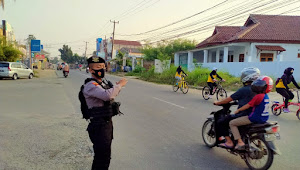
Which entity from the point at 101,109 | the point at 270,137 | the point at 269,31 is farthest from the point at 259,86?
the point at 269,31

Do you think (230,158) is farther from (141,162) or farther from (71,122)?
(71,122)

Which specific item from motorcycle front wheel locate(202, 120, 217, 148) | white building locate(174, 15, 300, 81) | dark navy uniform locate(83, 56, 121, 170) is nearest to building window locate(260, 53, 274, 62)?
white building locate(174, 15, 300, 81)

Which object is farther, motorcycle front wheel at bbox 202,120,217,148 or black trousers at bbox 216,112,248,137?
motorcycle front wheel at bbox 202,120,217,148

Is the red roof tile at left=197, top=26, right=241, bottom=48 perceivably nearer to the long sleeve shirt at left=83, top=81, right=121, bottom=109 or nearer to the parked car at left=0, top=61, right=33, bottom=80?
the parked car at left=0, top=61, right=33, bottom=80

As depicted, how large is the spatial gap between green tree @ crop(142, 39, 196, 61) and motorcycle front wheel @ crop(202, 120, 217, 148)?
35308mm

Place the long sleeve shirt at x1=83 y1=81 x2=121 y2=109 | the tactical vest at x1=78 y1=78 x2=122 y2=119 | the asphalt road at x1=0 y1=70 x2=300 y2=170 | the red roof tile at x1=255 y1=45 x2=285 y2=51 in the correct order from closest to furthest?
the long sleeve shirt at x1=83 y1=81 x2=121 y2=109, the tactical vest at x1=78 y1=78 x2=122 y2=119, the asphalt road at x1=0 y1=70 x2=300 y2=170, the red roof tile at x1=255 y1=45 x2=285 y2=51

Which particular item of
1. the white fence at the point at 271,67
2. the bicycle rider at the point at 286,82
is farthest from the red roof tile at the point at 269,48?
the bicycle rider at the point at 286,82

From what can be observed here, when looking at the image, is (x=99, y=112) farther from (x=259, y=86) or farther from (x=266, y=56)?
(x=266, y=56)

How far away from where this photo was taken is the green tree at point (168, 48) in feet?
134

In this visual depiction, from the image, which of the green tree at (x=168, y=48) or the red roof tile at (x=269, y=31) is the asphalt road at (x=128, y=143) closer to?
the red roof tile at (x=269, y=31)

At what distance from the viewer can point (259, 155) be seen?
12.2 feet

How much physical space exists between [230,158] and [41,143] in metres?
3.74

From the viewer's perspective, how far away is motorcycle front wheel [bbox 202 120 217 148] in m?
4.64

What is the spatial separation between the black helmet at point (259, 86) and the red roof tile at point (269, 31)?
21.2m
